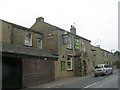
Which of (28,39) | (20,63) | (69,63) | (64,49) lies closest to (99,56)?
(69,63)

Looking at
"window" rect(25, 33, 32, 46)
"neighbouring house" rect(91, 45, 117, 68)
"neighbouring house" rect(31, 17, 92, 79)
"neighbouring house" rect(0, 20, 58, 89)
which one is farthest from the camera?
"neighbouring house" rect(91, 45, 117, 68)

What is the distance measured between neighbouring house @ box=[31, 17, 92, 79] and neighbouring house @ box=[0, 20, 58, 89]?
4.74 metres

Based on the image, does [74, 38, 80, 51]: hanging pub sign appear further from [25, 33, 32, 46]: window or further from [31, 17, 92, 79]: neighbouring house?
[25, 33, 32, 46]: window

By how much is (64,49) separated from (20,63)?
525 inches

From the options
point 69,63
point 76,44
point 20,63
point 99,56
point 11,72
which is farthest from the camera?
point 99,56

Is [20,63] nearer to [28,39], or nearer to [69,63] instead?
[28,39]

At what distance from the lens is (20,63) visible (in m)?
21.5

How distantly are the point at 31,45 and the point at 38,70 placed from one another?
799 cm

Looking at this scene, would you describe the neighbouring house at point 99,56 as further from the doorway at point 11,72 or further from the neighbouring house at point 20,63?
the doorway at point 11,72

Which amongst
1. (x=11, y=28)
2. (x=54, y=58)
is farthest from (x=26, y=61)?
(x=11, y=28)

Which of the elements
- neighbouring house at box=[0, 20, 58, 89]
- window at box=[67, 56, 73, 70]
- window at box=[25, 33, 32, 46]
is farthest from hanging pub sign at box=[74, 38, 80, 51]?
neighbouring house at box=[0, 20, 58, 89]

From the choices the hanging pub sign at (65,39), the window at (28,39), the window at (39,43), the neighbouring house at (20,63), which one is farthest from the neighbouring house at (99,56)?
the neighbouring house at (20,63)

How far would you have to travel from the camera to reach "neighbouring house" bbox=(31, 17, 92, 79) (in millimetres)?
32500

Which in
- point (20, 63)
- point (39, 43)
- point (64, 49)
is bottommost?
point (20, 63)
